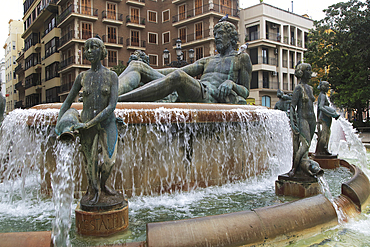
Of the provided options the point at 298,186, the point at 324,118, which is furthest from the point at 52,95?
the point at 298,186

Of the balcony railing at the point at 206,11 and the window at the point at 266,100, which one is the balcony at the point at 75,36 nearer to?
the balcony railing at the point at 206,11

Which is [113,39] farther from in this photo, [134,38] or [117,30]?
[134,38]

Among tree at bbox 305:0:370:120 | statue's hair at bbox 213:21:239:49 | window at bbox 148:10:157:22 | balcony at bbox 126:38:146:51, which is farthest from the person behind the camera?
window at bbox 148:10:157:22

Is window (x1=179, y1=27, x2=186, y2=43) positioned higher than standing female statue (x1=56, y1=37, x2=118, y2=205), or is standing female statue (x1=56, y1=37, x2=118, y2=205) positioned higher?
window (x1=179, y1=27, x2=186, y2=43)

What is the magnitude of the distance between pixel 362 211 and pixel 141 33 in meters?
38.6

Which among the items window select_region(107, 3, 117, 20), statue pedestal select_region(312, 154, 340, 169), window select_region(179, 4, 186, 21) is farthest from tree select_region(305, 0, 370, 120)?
window select_region(107, 3, 117, 20)

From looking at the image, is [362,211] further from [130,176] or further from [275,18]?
[275,18]

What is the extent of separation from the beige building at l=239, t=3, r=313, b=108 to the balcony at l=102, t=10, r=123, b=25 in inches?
565

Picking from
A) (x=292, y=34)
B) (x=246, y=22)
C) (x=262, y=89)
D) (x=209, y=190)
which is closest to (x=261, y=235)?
(x=209, y=190)

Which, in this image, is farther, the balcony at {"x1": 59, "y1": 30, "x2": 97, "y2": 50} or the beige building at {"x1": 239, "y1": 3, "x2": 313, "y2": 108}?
the beige building at {"x1": 239, "y1": 3, "x2": 313, "y2": 108}

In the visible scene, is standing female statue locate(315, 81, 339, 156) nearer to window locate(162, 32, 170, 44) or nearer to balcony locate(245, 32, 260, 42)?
balcony locate(245, 32, 260, 42)

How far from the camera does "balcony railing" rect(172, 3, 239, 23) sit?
35781 millimetres

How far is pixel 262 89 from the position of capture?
36094 millimetres

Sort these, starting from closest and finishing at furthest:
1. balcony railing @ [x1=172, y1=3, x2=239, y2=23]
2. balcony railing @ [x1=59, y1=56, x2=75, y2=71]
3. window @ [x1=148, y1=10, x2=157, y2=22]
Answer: balcony railing @ [x1=59, y1=56, x2=75, y2=71] < balcony railing @ [x1=172, y1=3, x2=239, y2=23] < window @ [x1=148, y1=10, x2=157, y2=22]
